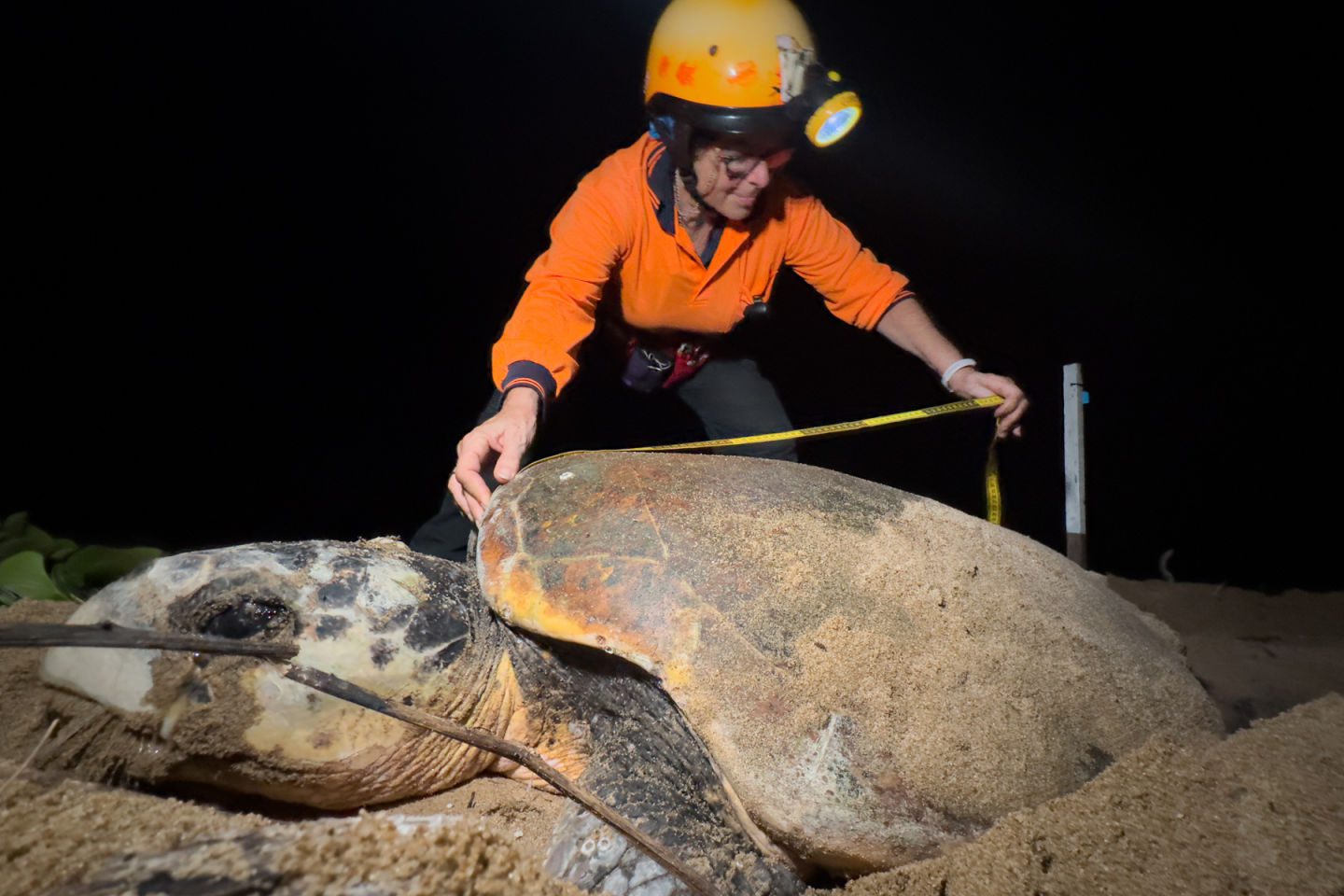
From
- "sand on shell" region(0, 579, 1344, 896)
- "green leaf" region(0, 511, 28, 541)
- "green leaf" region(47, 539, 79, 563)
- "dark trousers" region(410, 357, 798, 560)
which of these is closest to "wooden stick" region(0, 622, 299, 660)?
"sand on shell" region(0, 579, 1344, 896)

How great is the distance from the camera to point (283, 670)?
82cm

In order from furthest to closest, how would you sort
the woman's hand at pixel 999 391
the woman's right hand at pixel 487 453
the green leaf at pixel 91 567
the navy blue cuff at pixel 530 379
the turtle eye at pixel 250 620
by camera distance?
the green leaf at pixel 91 567 → the woman's hand at pixel 999 391 → the navy blue cuff at pixel 530 379 → the woman's right hand at pixel 487 453 → the turtle eye at pixel 250 620

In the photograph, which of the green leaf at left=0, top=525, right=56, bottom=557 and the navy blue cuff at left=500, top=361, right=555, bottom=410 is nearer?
the navy blue cuff at left=500, top=361, right=555, bottom=410

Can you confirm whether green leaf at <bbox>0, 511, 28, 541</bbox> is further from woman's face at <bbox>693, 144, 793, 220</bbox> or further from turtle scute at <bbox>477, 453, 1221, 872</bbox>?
woman's face at <bbox>693, 144, 793, 220</bbox>

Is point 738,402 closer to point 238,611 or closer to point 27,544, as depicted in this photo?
point 238,611

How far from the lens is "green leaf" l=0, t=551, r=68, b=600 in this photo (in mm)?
1578

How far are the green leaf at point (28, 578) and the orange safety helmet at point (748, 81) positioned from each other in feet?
6.89

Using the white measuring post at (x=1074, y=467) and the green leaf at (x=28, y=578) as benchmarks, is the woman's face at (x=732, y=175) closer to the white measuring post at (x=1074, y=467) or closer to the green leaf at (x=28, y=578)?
the white measuring post at (x=1074, y=467)

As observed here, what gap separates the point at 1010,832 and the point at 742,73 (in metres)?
1.62

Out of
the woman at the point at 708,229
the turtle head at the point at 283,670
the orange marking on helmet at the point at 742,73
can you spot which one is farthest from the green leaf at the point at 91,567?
the orange marking on helmet at the point at 742,73

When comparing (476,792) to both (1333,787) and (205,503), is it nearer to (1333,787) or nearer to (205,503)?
(1333,787)

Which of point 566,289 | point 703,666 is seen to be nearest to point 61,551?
point 566,289

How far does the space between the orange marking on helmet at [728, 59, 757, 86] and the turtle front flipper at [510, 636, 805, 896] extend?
1.39 meters

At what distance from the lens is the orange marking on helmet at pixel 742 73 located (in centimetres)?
145
